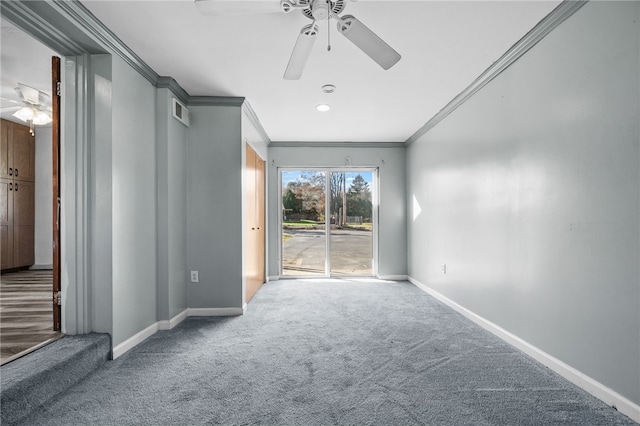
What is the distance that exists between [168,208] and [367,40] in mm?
2258

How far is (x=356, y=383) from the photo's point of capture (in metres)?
2.02

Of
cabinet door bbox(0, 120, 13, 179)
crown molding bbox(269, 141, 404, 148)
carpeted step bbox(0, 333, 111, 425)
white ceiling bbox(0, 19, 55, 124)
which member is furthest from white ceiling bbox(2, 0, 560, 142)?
carpeted step bbox(0, 333, 111, 425)

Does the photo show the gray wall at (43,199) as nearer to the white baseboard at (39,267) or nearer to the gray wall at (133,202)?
the white baseboard at (39,267)

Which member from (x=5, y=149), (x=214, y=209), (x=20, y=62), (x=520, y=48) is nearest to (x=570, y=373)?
(x=520, y=48)

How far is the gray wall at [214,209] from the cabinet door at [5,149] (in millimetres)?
3341

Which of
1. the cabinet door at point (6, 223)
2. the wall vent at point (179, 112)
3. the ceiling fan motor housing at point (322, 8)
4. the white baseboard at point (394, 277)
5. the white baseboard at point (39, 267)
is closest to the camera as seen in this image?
the ceiling fan motor housing at point (322, 8)

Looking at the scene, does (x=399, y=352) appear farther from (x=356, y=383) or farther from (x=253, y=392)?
(x=253, y=392)

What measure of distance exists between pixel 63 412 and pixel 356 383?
1604mm

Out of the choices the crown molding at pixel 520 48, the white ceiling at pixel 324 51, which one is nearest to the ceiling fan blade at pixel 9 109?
the white ceiling at pixel 324 51

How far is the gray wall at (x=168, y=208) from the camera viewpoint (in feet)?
9.82

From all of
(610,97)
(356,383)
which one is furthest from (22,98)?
(610,97)

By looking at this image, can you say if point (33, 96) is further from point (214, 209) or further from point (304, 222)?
point (304, 222)

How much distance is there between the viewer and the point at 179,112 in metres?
3.19

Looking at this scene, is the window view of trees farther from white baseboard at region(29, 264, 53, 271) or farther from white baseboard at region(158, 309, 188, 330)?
white baseboard at region(29, 264, 53, 271)
